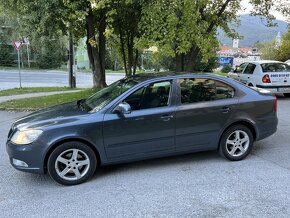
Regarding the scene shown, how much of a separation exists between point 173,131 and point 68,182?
1.72 metres

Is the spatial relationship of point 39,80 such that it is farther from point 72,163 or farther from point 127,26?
point 72,163

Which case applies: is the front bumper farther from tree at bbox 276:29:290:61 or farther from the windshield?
tree at bbox 276:29:290:61

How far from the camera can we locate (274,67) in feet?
42.0

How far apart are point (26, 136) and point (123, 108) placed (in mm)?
1384

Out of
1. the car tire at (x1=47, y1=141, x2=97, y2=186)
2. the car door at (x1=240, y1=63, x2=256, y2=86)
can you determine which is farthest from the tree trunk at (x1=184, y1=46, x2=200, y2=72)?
the car tire at (x1=47, y1=141, x2=97, y2=186)

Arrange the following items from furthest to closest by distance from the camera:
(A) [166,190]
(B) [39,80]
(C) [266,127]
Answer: (B) [39,80] → (C) [266,127] → (A) [166,190]

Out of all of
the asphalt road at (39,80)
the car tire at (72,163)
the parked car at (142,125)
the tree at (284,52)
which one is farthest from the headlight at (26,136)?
the tree at (284,52)

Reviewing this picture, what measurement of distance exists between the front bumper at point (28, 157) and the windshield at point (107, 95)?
1014mm

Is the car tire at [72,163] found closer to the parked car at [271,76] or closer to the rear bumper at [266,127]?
the rear bumper at [266,127]

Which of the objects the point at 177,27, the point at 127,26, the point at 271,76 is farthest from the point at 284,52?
the point at 177,27

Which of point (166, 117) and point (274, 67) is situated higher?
point (274, 67)

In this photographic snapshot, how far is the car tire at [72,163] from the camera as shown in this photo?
14.7ft

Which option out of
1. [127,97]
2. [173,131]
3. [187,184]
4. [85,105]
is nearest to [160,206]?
[187,184]

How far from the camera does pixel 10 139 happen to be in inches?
183
